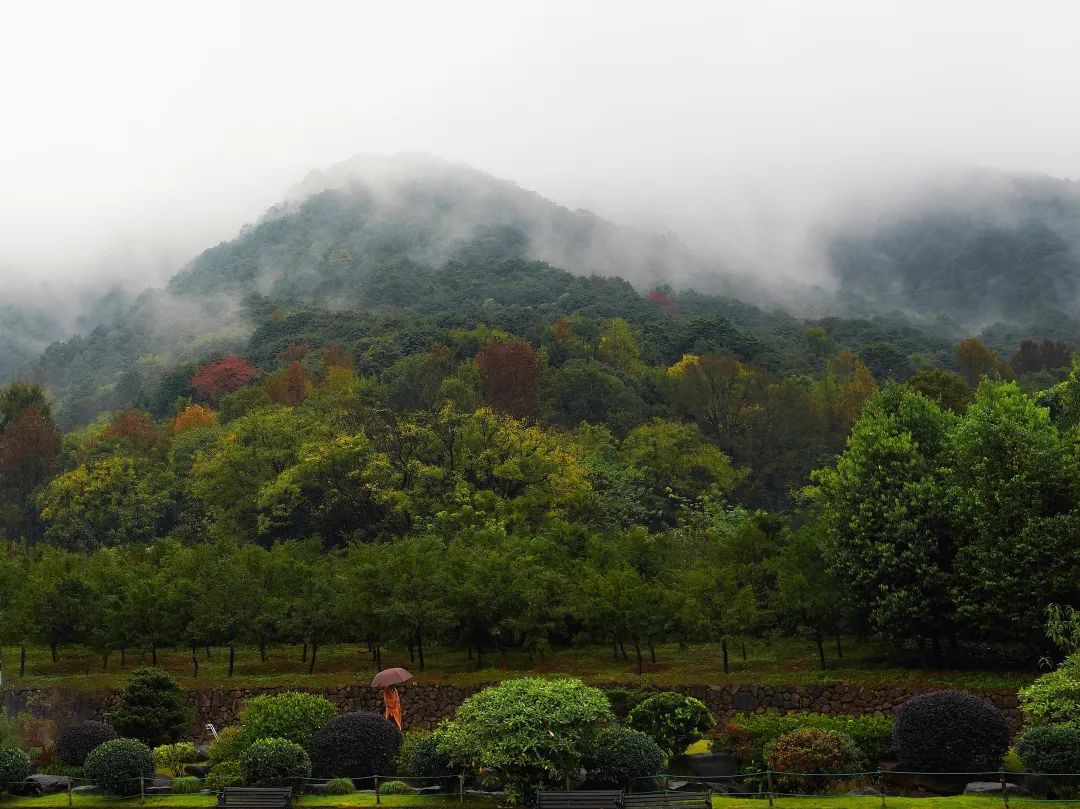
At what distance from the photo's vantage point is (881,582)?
30000 mm

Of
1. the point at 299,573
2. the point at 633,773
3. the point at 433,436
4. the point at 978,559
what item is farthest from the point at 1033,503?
the point at 433,436

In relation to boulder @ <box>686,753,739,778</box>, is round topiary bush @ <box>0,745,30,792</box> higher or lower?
higher

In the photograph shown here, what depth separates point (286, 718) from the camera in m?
22.8

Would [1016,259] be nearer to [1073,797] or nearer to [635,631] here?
[635,631]

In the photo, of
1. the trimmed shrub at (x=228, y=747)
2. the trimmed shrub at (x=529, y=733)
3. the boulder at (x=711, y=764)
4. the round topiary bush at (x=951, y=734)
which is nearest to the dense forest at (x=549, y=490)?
the round topiary bush at (x=951, y=734)

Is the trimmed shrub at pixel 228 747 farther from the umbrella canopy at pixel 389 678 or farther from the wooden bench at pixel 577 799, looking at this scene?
the wooden bench at pixel 577 799

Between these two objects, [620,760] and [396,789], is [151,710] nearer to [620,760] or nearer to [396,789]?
[396,789]

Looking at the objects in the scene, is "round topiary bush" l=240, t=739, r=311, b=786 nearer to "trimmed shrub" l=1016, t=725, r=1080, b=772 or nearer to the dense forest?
the dense forest

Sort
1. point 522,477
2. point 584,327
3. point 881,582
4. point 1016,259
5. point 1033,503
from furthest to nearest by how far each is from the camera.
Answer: point 1016,259, point 584,327, point 522,477, point 881,582, point 1033,503

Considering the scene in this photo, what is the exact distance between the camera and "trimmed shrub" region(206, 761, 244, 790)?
21.5 metres

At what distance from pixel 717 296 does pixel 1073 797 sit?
115m

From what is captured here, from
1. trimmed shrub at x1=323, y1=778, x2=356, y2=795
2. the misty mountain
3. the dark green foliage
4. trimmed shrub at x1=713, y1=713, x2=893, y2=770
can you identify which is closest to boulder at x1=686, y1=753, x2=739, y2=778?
trimmed shrub at x1=713, y1=713, x2=893, y2=770

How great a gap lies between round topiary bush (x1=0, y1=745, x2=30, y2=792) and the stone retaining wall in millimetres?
7546

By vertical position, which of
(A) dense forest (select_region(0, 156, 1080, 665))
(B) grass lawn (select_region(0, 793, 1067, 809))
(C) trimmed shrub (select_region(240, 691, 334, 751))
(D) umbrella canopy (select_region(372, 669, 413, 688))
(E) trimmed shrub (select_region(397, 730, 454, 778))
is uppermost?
(A) dense forest (select_region(0, 156, 1080, 665))
